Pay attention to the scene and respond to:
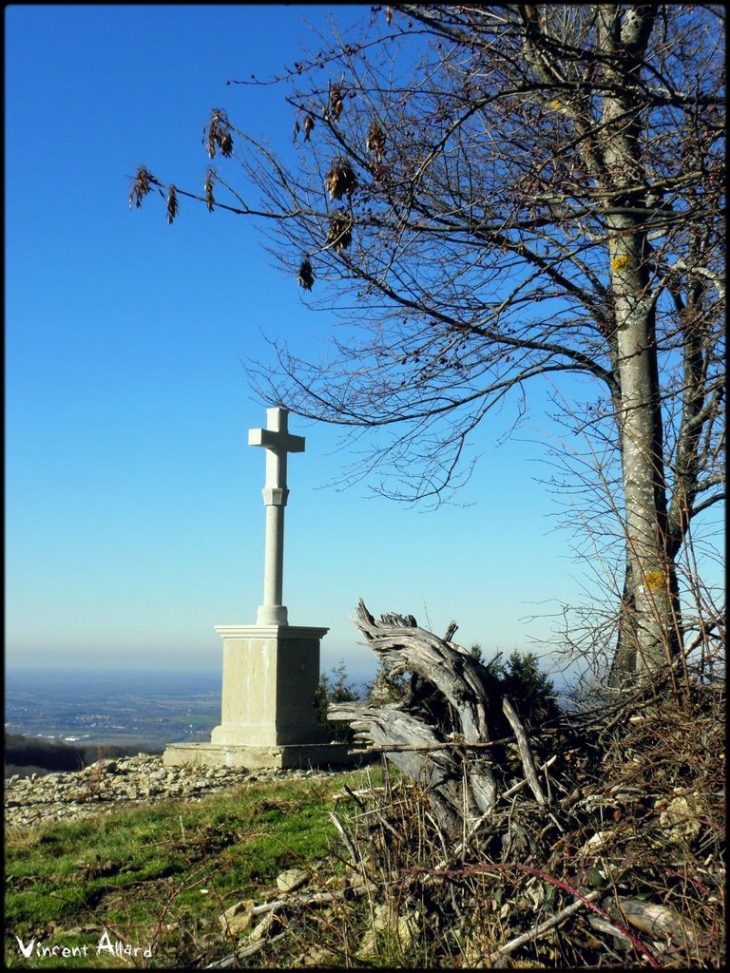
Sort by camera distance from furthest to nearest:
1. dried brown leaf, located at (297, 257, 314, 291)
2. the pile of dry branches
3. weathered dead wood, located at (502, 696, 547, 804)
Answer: dried brown leaf, located at (297, 257, 314, 291) → weathered dead wood, located at (502, 696, 547, 804) → the pile of dry branches

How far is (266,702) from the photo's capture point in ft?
44.9

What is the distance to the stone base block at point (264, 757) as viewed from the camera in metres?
12.8

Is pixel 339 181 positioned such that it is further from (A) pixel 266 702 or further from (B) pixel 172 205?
(A) pixel 266 702

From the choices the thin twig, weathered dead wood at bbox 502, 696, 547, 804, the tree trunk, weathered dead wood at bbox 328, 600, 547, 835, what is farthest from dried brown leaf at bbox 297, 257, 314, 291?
the thin twig

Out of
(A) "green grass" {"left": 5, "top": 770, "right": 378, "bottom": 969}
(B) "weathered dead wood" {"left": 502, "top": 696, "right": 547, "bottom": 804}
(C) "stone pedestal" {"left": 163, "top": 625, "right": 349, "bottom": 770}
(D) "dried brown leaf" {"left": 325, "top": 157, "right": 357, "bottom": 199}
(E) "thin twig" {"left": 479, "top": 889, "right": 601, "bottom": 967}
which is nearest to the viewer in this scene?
(E) "thin twig" {"left": 479, "top": 889, "right": 601, "bottom": 967}

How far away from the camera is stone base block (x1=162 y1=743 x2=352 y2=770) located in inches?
505

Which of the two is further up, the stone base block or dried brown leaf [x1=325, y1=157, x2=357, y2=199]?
dried brown leaf [x1=325, y1=157, x2=357, y2=199]

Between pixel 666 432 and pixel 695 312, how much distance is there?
108 centimetres

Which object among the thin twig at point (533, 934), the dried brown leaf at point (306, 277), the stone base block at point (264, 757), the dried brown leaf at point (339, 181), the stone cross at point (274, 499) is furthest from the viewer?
the stone cross at point (274, 499)

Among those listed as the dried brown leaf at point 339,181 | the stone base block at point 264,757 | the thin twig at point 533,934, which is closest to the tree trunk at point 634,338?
the dried brown leaf at point 339,181

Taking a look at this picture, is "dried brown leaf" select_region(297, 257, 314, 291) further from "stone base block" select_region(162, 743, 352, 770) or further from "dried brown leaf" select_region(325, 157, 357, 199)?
"stone base block" select_region(162, 743, 352, 770)

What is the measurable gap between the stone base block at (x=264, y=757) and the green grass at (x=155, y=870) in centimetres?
340

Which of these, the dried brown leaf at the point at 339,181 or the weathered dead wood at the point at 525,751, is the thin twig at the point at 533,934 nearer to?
the weathered dead wood at the point at 525,751

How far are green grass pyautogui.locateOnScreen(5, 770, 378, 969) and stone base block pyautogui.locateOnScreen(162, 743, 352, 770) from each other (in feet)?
11.2
